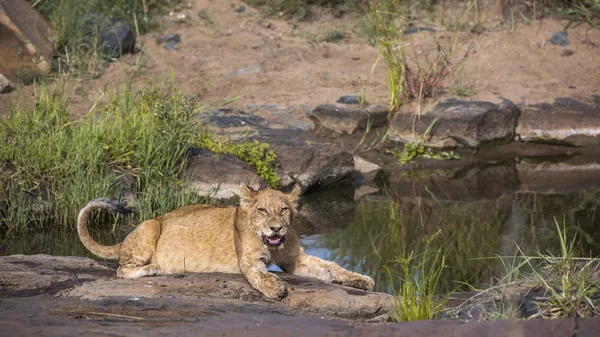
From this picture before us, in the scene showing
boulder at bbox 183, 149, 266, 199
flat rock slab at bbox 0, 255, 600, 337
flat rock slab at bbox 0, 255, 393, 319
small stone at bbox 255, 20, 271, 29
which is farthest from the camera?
small stone at bbox 255, 20, 271, 29

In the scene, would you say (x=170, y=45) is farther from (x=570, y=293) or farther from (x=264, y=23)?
(x=570, y=293)

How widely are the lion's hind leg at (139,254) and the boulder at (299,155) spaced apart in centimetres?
370

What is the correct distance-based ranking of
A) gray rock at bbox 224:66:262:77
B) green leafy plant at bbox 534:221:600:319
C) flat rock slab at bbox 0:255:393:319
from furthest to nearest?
gray rock at bbox 224:66:262:77 → flat rock slab at bbox 0:255:393:319 → green leafy plant at bbox 534:221:600:319

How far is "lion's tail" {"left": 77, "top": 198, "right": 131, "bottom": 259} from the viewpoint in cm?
697

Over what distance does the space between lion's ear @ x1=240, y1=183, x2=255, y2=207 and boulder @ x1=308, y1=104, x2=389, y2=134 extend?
5.79 m

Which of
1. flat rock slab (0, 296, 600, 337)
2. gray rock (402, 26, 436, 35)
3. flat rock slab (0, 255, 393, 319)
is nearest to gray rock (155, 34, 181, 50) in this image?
gray rock (402, 26, 436, 35)

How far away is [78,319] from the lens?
5.39 m

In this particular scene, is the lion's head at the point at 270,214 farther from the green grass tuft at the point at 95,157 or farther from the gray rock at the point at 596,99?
the gray rock at the point at 596,99

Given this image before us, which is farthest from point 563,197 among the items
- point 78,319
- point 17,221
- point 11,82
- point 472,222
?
point 11,82


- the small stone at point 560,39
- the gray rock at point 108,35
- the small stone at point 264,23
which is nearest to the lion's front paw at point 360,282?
the gray rock at point 108,35

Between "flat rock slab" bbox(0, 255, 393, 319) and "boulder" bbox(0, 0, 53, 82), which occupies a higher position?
"flat rock slab" bbox(0, 255, 393, 319)

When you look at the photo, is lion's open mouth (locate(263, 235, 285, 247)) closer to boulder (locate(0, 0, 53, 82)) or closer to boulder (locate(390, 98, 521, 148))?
boulder (locate(390, 98, 521, 148))

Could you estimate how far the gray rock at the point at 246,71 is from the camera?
1420 centimetres

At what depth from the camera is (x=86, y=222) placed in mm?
7125
